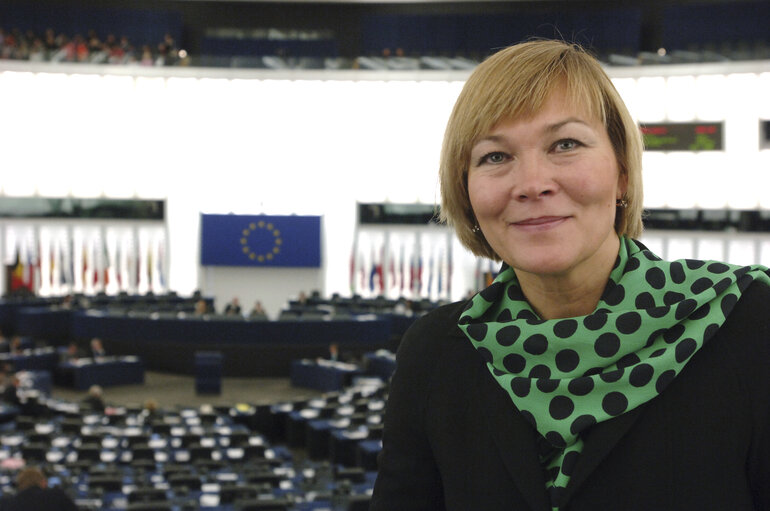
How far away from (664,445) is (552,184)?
1.31 ft

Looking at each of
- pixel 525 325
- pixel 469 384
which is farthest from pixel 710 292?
pixel 469 384

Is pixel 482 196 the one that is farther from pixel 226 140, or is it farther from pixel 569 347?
pixel 226 140

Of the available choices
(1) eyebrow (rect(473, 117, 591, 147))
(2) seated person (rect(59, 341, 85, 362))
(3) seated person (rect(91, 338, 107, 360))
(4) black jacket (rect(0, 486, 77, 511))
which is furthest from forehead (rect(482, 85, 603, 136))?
(2) seated person (rect(59, 341, 85, 362))

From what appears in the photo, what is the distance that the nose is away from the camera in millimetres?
1365

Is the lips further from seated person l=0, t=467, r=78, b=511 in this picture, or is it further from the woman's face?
seated person l=0, t=467, r=78, b=511

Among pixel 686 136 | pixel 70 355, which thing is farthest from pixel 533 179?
pixel 686 136

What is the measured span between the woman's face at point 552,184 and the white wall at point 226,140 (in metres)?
27.3

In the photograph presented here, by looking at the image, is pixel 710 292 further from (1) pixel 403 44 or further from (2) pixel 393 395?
(1) pixel 403 44

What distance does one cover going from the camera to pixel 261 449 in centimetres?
1191

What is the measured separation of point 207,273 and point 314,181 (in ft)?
15.4

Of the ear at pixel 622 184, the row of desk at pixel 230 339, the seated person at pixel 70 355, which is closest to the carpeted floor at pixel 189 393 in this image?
the row of desk at pixel 230 339

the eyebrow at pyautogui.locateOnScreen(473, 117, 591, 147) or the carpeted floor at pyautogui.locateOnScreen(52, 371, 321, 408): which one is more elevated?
the eyebrow at pyautogui.locateOnScreen(473, 117, 591, 147)

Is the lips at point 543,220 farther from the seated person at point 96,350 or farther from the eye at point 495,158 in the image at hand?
the seated person at point 96,350

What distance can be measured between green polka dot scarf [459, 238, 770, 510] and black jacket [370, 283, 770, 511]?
23 mm
